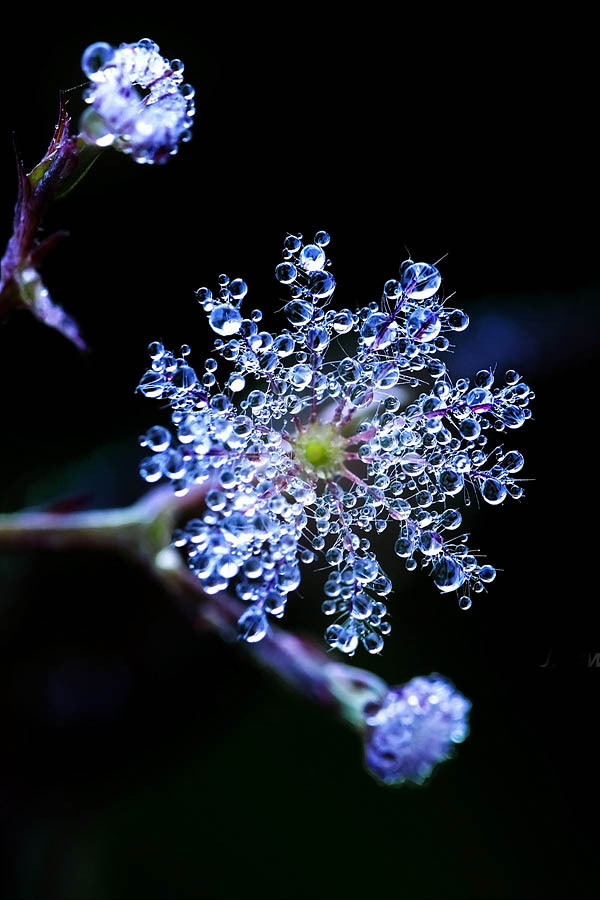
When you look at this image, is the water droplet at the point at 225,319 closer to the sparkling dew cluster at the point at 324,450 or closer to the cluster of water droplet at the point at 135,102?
the sparkling dew cluster at the point at 324,450

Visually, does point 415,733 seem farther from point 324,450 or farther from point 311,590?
point 311,590

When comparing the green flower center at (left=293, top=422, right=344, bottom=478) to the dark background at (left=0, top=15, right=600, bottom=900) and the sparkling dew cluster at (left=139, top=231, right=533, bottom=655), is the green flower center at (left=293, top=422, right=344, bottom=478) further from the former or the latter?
the dark background at (left=0, top=15, right=600, bottom=900)

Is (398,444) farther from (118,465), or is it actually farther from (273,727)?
(273,727)

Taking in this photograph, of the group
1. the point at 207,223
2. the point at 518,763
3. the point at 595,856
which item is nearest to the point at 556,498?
the point at 518,763

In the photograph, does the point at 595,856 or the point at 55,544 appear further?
the point at 595,856

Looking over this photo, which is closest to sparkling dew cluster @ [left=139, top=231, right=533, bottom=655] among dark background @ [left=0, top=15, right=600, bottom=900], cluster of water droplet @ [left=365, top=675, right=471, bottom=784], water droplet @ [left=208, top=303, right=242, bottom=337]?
water droplet @ [left=208, top=303, right=242, bottom=337]

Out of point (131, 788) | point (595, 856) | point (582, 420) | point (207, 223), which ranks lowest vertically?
point (595, 856)
